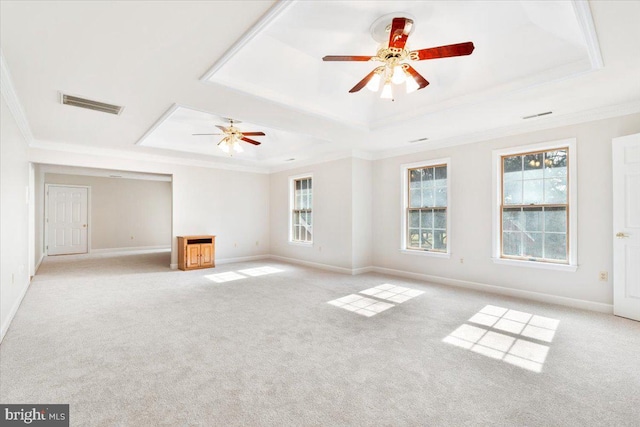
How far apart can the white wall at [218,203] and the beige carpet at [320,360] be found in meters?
2.69

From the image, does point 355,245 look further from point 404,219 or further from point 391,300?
point 391,300

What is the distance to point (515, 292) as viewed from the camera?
14.3ft

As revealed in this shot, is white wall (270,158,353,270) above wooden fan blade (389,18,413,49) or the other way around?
the other way around

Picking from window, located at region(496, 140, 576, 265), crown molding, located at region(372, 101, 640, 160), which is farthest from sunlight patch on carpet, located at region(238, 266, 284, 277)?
window, located at region(496, 140, 576, 265)

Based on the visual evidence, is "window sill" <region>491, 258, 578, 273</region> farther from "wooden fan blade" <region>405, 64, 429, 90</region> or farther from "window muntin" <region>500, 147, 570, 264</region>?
"wooden fan blade" <region>405, 64, 429, 90</region>

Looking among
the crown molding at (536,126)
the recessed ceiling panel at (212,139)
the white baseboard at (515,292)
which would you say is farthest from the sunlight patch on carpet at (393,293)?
the recessed ceiling panel at (212,139)

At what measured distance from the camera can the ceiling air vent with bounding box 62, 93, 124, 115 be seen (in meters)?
3.44

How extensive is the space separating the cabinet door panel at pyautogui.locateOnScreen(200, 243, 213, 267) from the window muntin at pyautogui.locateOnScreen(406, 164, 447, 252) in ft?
14.0

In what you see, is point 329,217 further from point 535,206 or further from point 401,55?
point 401,55

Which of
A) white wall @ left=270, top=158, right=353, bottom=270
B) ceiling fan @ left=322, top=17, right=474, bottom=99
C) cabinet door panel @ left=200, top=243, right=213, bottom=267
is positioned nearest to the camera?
ceiling fan @ left=322, top=17, right=474, bottom=99

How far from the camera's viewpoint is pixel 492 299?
13.7 ft

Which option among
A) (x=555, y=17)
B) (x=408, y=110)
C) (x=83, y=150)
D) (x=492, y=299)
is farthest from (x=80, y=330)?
(x=555, y=17)

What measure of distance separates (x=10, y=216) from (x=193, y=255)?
3.36 metres

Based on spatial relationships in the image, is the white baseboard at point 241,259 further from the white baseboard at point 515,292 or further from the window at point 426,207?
the window at point 426,207
